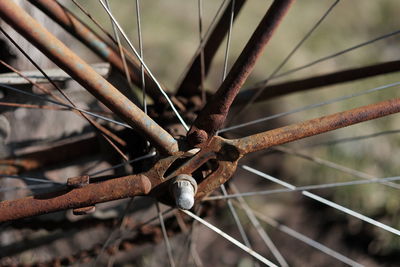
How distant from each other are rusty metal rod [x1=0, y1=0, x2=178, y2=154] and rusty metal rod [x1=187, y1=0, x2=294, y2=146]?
0.07 meters

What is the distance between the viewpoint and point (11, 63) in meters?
1.45

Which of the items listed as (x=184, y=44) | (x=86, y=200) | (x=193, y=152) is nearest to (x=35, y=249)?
(x=86, y=200)

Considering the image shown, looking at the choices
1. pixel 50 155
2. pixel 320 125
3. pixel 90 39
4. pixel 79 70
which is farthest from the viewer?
pixel 50 155

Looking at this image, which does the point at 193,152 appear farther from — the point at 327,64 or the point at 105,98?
the point at 327,64

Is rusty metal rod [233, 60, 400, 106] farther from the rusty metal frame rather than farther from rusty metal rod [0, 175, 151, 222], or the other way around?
rusty metal rod [0, 175, 151, 222]

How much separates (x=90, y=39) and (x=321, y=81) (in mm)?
666

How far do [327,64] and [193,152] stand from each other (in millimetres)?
1468

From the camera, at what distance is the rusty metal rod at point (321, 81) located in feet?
3.98

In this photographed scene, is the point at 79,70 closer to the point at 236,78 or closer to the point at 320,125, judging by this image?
the point at 236,78

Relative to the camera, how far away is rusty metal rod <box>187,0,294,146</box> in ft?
2.63

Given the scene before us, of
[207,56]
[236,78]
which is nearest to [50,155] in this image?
[207,56]

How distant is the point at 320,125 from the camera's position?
3.10 ft

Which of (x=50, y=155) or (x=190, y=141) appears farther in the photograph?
(x=50, y=155)

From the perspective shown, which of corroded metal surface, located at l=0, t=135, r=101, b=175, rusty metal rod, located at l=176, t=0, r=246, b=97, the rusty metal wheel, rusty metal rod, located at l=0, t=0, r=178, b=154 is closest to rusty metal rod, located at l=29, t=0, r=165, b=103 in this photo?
the rusty metal wheel
